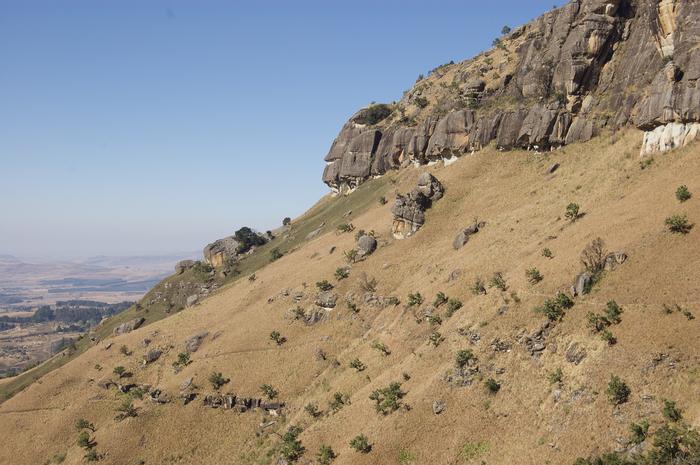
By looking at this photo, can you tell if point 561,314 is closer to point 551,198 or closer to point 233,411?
point 551,198

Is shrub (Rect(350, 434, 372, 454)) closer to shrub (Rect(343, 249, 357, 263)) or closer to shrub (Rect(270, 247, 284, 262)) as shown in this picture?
shrub (Rect(343, 249, 357, 263))

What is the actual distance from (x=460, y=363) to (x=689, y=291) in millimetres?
15582

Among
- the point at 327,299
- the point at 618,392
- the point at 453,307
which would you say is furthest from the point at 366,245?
the point at 618,392

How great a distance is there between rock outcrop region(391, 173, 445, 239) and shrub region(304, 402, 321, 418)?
30104 mm

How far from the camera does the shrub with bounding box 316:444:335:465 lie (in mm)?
40141

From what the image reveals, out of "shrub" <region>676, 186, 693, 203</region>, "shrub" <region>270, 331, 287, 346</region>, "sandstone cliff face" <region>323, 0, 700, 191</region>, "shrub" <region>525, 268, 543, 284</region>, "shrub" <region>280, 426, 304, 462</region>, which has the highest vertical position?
"sandstone cliff face" <region>323, 0, 700, 191</region>

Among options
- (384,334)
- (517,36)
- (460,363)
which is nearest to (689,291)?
(460,363)

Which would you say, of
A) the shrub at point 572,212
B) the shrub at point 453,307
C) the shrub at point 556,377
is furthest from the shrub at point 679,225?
the shrub at point 453,307

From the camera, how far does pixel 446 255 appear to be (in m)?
64.4

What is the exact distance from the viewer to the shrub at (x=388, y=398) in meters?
41.5

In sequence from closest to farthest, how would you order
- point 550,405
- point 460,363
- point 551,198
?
point 550,405 < point 460,363 < point 551,198

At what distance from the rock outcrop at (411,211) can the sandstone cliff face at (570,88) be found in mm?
13758

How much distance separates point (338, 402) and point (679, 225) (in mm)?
29731

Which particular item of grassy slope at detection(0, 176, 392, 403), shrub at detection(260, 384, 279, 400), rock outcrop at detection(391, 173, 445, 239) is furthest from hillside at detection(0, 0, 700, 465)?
grassy slope at detection(0, 176, 392, 403)
